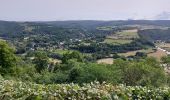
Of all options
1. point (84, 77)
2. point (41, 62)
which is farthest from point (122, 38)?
point (84, 77)

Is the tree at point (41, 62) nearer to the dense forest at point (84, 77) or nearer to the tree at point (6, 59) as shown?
the dense forest at point (84, 77)

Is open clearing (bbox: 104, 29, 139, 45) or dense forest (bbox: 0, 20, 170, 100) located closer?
dense forest (bbox: 0, 20, 170, 100)

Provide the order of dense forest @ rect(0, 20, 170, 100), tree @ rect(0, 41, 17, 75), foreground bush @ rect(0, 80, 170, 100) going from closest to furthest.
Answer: foreground bush @ rect(0, 80, 170, 100) → dense forest @ rect(0, 20, 170, 100) → tree @ rect(0, 41, 17, 75)

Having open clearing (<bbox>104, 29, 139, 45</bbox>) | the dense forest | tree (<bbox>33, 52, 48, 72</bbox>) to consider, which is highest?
the dense forest

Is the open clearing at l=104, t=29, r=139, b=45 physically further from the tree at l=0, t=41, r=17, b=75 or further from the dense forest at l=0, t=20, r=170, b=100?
the tree at l=0, t=41, r=17, b=75

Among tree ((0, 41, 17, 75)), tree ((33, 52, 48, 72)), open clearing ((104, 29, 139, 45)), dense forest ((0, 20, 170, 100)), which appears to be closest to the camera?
dense forest ((0, 20, 170, 100))

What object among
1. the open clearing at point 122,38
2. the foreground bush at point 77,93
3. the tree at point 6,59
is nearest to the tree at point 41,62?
the tree at point 6,59

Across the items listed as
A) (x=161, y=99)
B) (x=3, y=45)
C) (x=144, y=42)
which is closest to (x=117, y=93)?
(x=161, y=99)

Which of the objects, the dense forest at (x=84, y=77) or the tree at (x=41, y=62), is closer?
the dense forest at (x=84, y=77)

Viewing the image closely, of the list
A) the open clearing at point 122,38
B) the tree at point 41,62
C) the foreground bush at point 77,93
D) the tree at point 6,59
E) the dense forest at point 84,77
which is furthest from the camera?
the open clearing at point 122,38

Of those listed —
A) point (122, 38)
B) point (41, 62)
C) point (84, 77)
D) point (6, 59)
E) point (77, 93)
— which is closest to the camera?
point (77, 93)

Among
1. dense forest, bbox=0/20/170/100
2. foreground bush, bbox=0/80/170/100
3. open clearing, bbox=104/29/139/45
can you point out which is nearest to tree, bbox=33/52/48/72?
dense forest, bbox=0/20/170/100

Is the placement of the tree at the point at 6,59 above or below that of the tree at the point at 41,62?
above

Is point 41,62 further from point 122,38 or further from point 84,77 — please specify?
point 122,38
